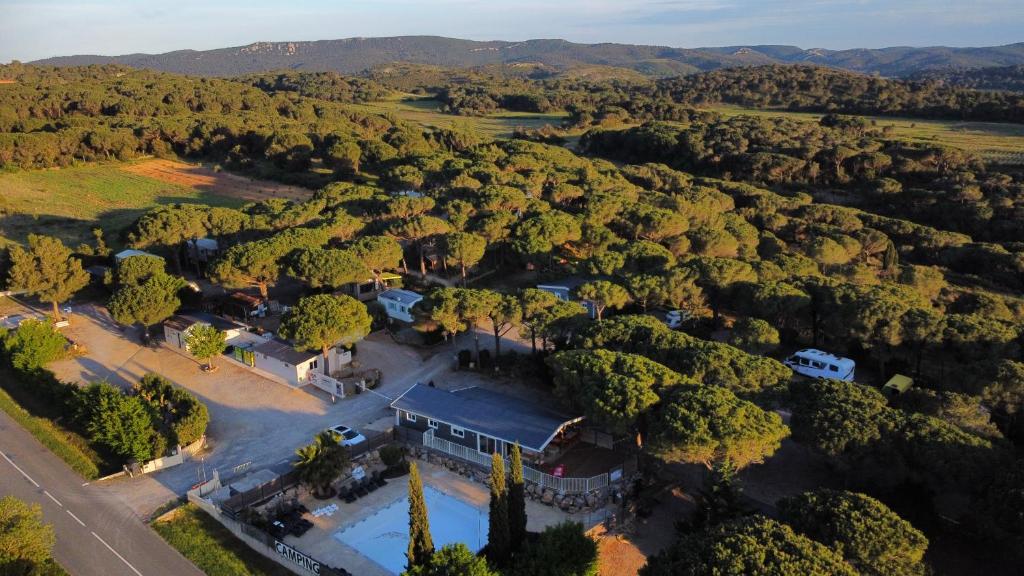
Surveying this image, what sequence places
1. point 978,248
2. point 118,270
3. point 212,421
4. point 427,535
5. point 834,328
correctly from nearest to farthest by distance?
point 427,535 < point 212,421 < point 834,328 < point 118,270 < point 978,248

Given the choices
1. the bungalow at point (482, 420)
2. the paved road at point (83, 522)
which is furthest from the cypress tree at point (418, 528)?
the paved road at point (83, 522)

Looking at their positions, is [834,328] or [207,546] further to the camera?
[834,328]

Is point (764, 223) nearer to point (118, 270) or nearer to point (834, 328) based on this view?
point (834, 328)

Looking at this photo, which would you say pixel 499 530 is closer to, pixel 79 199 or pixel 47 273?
pixel 47 273

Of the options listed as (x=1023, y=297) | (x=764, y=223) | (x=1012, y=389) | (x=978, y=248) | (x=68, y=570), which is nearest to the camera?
(x=68, y=570)

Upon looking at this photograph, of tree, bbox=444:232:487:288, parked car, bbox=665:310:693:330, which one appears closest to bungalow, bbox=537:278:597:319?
parked car, bbox=665:310:693:330

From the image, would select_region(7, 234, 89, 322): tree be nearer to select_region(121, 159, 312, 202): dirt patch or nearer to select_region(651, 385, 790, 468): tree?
select_region(121, 159, 312, 202): dirt patch

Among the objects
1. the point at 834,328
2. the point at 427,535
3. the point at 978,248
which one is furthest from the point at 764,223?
the point at 427,535

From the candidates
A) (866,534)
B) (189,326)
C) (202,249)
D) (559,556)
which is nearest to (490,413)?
(559,556)
